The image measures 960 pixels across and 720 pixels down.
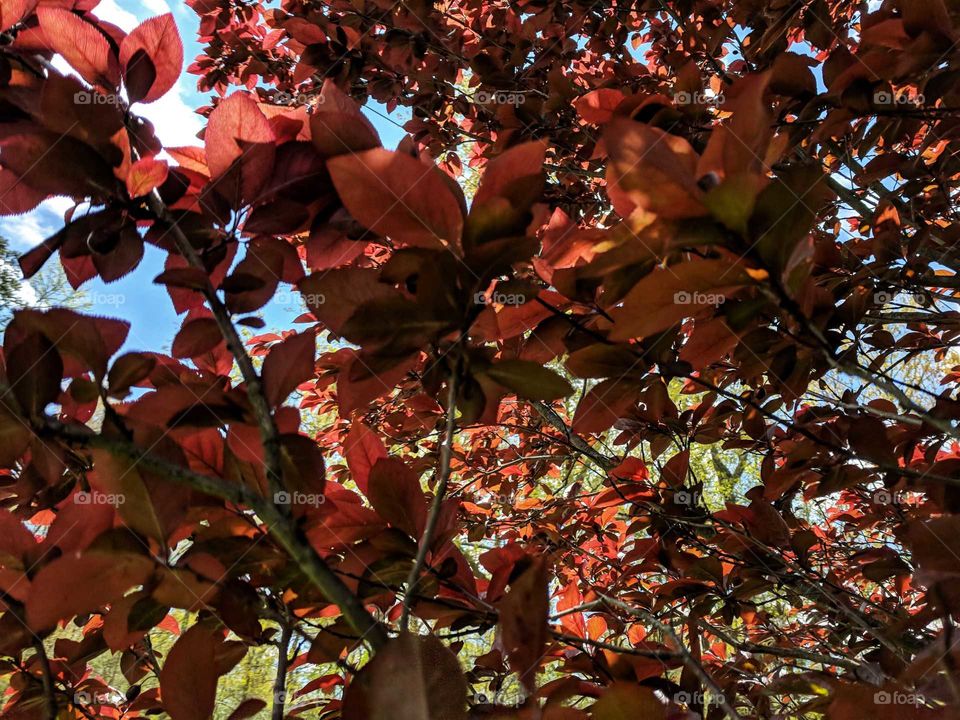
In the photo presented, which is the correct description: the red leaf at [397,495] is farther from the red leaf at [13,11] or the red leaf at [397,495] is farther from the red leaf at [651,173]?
the red leaf at [13,11]

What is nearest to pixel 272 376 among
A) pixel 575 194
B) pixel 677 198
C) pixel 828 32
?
pixel 677 198

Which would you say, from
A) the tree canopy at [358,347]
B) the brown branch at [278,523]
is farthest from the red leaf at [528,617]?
the brown branch at [278,523]

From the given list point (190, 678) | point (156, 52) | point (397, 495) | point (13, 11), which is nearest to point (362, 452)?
point (397, 495)

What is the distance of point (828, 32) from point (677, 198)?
59.2 inches

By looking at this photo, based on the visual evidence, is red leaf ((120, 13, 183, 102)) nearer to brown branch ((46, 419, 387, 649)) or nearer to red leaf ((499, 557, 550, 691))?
brown branch ((46, 419, 387, 649))

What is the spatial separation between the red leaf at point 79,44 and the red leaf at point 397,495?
589mm

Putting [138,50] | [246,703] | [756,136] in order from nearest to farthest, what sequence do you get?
[756,136], [138,50], [246,703]

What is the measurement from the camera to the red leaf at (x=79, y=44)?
0.66 m

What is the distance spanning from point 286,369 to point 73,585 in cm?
26

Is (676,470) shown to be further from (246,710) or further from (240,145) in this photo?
(240,145)

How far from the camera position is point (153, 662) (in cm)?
134

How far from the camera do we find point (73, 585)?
1.64 ft

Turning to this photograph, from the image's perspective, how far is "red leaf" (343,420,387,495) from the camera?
740 millimetres

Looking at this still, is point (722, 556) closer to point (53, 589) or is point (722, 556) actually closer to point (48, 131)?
point (53, 589)
